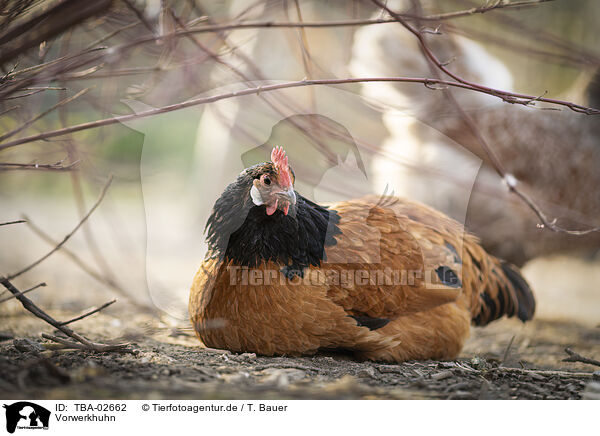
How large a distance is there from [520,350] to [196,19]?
1.48 m

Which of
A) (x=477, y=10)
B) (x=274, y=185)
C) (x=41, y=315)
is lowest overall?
(x=41, y=315)

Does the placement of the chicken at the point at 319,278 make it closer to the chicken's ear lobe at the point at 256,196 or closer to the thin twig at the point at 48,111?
the chicken's ear lobe at the point at 256,196

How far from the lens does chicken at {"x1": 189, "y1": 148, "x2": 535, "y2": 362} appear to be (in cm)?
104

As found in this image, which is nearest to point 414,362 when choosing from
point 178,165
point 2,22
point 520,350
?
point 520,350

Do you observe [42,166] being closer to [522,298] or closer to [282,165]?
[282,165]

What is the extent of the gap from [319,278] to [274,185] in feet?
0.87

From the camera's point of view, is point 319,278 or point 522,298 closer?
point 319,278

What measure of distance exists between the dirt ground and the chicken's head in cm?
37

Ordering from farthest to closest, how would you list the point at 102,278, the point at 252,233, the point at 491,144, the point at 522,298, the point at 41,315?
the point at 491,144 < the point at 522,298 < the point at 102,278 < the point at 252,233 < the point at 41,315

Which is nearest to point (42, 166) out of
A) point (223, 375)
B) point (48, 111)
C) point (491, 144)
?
point (48, 111)

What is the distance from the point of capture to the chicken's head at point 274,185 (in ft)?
3.31
